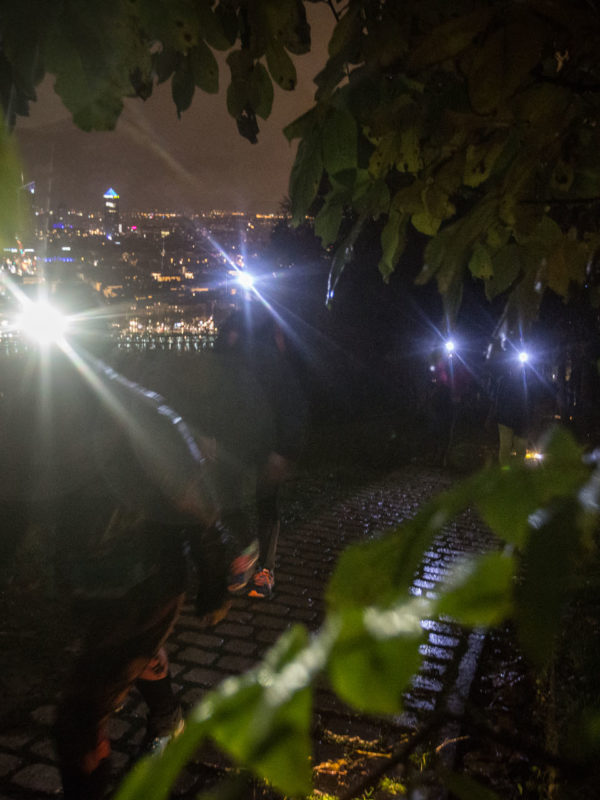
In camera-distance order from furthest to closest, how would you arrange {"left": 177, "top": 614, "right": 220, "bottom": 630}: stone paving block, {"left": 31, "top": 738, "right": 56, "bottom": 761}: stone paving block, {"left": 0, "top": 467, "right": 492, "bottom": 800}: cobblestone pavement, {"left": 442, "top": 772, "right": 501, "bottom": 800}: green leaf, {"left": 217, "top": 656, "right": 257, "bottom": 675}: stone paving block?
{"left": 177, "top": 614, "right": 220, "bottom": 630}: stone paving block → {"left": 217, "top": 656, "right": 257, "bottom": 675}: stone paving block → {"left": 31, "top": 738, "right": 56, "bottom": 761}: stone paving block → {"left": 0, "top": 467, "right": 492, "bottom": 800}: cobblestone pavement → {"left": 442, "top": 772, "right": 501, "bottom": 800}: green leaf

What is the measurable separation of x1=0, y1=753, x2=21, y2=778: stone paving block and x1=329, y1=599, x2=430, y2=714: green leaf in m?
3.26

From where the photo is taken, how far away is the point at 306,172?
191cm

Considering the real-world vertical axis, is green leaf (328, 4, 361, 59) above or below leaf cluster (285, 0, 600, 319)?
above

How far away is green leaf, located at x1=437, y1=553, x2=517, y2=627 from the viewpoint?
553 mm

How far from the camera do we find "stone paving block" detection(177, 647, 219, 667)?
3.97 m

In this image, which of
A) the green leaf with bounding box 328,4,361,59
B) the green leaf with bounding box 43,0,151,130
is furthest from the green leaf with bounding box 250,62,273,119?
the green leaf with bounding box 43,0,151,130

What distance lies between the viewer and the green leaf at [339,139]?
177 cm

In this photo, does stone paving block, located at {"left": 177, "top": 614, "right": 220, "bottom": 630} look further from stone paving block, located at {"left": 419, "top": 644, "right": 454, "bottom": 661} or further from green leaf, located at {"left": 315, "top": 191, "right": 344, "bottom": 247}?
green leaf, located at {"left": 315, "top": 191, "right": 344, "bottom": 247}

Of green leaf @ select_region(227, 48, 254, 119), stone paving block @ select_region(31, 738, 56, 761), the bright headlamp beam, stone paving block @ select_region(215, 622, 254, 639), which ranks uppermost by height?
green leaf @ select_region(227, 48, 254, 119)

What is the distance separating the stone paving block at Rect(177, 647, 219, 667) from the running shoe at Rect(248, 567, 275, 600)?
921mm

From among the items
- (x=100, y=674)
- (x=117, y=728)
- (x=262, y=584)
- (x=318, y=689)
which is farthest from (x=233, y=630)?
(x=100, y=674)

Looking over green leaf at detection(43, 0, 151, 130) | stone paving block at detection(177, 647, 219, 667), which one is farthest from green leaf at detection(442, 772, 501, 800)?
stone paving block at detection(177, 647, 219, 667)

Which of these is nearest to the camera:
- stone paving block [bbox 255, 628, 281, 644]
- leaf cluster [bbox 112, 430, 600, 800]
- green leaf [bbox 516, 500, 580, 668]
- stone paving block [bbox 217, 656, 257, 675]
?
leaf cluster [bbox 112, 430, 600, 800]

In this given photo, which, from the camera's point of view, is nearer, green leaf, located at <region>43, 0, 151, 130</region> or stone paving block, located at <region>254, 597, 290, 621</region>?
green leaf, located at <region>43, 0, 151, 130</region>
